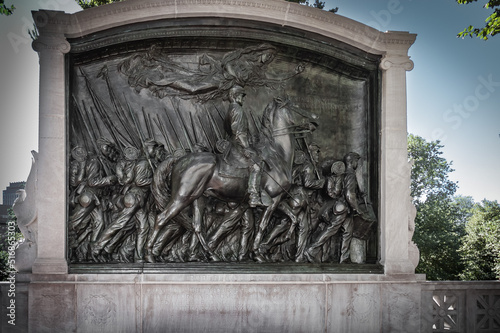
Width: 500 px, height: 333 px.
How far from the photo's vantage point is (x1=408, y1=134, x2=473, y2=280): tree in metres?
23.8

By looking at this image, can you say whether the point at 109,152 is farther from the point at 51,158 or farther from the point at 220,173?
the point at 220,173

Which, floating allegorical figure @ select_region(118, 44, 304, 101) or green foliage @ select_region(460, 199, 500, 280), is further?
green foliage @ select_region(460, 199, 500, 280)

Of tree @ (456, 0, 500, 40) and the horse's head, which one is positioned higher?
tree @ (456, 0, 500, 40)

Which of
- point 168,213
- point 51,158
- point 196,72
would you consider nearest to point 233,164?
point 168,213

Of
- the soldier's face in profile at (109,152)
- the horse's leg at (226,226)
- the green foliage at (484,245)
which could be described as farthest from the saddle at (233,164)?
the green foliage at (484,245)

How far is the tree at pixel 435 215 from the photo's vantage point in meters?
23.8

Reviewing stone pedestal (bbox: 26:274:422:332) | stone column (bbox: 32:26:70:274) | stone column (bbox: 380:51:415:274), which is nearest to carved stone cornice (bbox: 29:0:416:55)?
stone column (bbox: 32:26:70:274)

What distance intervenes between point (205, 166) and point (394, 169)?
352 cm

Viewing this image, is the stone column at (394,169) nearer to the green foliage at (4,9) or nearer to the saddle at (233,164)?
Result: the saddle at (233,164)

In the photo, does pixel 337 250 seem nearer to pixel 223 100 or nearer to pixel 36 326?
pixel 223 100

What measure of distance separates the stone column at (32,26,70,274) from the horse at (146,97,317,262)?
1571 mm

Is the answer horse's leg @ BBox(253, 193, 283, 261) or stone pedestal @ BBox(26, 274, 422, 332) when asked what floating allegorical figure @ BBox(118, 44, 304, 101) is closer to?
horse's leg @ BBox(253, 193, 283, 261)

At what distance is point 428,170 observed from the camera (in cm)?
2884

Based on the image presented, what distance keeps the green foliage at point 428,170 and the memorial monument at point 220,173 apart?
65.5 feet
